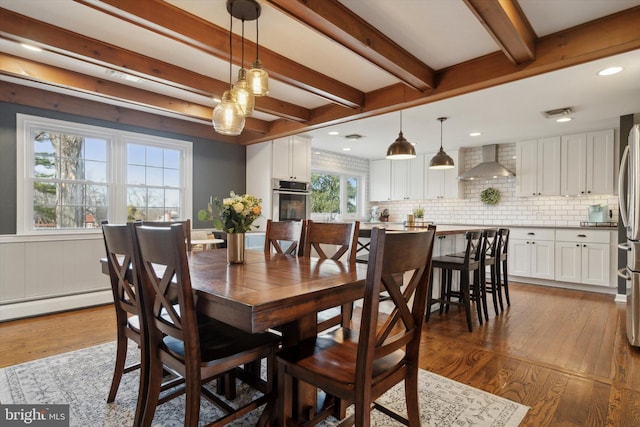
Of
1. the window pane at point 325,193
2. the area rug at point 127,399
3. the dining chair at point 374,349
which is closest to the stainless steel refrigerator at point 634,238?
the area rug at point 127,399

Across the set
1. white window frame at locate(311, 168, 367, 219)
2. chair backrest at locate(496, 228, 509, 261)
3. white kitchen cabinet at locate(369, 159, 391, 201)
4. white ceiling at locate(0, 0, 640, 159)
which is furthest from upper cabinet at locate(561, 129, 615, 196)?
white window frame at locate(311, 168, 367, 219)

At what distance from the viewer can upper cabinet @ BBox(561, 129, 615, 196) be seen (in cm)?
484

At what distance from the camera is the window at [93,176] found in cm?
367

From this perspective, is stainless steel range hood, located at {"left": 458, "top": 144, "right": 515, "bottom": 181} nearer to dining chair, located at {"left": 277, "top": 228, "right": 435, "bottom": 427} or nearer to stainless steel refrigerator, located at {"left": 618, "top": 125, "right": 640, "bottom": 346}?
stainless steel refrigerator, located at {"left": 618, "top": 125, "right": 640, "bottom": 346}

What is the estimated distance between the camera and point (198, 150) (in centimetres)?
500

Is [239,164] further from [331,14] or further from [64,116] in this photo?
[331,14]

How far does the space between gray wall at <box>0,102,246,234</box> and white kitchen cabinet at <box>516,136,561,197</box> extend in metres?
4.62

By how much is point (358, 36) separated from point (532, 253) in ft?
15.5

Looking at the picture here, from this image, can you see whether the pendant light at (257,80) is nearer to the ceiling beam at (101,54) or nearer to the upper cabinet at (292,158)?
the ceiling beam at (101,54)

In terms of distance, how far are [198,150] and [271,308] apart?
4366mm

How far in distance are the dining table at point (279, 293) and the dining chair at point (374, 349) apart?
0.10 metres

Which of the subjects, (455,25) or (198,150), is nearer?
(455,25)

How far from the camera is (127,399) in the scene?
6.55 feet

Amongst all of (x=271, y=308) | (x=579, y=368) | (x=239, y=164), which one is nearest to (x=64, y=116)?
(x=239, y=164)
